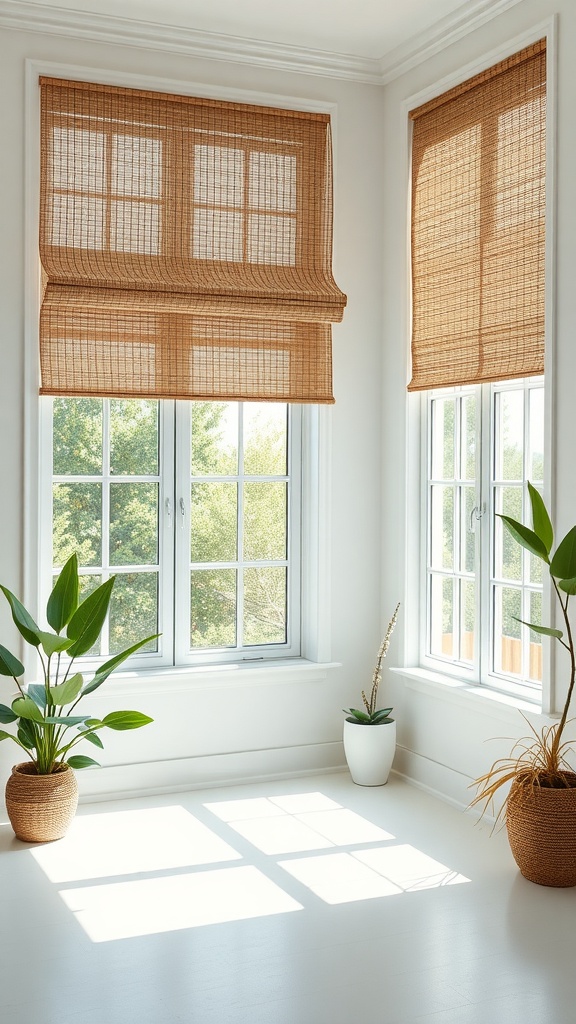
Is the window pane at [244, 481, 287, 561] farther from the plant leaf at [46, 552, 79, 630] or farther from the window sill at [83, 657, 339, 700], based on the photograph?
the plant leaf at [46, 552, 79, 630]

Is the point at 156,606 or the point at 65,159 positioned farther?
the point at 156,606

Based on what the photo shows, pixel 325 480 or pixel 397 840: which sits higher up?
pixel 325 480

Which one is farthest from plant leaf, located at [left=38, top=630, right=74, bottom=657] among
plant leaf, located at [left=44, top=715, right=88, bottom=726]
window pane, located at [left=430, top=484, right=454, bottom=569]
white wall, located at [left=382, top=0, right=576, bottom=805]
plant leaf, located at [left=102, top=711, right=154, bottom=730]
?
window pane, located at [left=430, top=484, right=454, bottom=569]

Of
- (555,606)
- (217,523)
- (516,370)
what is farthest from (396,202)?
(555,606)

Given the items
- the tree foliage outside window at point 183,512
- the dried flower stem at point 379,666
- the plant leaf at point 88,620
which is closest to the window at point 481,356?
the dried flower stem at point 379,666

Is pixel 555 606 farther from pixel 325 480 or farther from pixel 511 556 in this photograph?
pixel 325 480

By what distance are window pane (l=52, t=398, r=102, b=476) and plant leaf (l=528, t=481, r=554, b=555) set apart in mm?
1842

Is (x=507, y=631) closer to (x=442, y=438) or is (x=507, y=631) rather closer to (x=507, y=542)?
(x=507, y=542)

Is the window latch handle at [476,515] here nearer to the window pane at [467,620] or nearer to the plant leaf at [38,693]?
the window pane at [467,620]

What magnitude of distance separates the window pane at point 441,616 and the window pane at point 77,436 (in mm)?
1522

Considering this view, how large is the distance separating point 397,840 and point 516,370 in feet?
5.72

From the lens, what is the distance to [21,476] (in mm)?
3830

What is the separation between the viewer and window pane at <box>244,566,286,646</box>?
14.3 feet

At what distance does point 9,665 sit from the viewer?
138 inches
